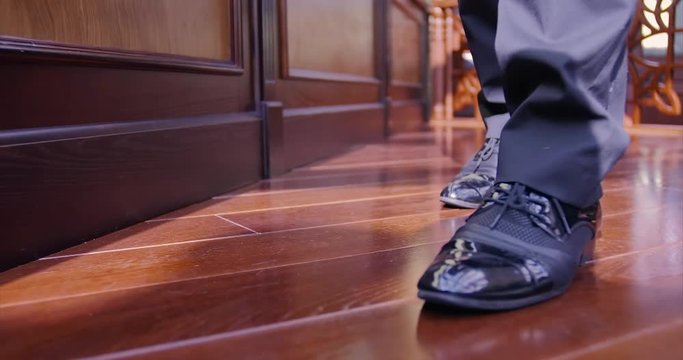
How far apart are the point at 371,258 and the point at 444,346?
24 cm

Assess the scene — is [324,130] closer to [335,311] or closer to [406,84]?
[335,311]

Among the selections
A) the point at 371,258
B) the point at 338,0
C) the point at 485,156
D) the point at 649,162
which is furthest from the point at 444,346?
the point at 338,0

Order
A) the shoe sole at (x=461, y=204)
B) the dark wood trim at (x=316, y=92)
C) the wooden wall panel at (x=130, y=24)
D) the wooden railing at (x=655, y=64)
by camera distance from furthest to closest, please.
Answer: the wooden railing at (x=655, y=64), the dark wood trim at (x=316, y=92), the shoe sole at (x=461, y=204), the wooden wall panel at (x=130, y=24)

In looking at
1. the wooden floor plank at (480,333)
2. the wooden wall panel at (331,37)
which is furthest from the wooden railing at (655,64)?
the wooden floor plank at (480,333)

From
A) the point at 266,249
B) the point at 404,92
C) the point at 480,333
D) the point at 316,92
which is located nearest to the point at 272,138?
the point at 316,92

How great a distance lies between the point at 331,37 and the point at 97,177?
3.63 ft

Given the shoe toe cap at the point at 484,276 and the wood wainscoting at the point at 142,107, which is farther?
the wood wainscoting at the point at 142,107

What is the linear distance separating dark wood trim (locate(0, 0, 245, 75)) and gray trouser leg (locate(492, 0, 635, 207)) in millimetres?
469

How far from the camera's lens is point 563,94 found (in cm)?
57

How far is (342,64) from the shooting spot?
6.15 ft

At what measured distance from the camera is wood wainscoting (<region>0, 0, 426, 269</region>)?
66 cm

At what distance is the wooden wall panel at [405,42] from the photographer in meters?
2.65

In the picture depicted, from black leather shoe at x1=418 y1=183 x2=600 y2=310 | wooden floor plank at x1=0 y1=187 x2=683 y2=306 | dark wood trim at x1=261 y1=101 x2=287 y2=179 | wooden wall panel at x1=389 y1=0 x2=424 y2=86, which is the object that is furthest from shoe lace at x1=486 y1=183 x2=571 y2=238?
wooden wall panel at x1=389 y1=0 x2=424 y2=86

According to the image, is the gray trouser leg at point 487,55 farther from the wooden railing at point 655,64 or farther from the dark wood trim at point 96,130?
the wooden railing at point 655,64
